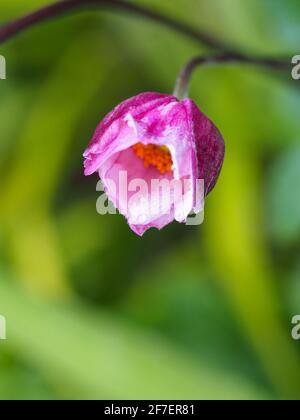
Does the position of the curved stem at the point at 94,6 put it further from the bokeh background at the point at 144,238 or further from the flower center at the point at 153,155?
A: the bokeh background at the point at 144,238

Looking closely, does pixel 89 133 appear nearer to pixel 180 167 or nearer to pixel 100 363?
pixel 100 363

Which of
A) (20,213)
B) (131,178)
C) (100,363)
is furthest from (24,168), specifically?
(131,178)

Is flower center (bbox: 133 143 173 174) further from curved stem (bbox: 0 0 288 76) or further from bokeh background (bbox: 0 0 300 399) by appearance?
bokeh background (bbox: 0 0 300 399)

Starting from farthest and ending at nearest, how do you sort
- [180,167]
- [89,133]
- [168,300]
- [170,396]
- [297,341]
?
1. [89,133]
2. [168,300]
3. [297,341]
4. [170,396]
5. [180,167]

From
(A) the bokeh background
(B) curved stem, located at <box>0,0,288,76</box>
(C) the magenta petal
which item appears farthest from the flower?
(A) the bokeh background

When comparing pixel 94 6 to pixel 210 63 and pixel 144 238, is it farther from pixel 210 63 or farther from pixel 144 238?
pixel 144 238

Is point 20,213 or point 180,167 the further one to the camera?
point 20,213
